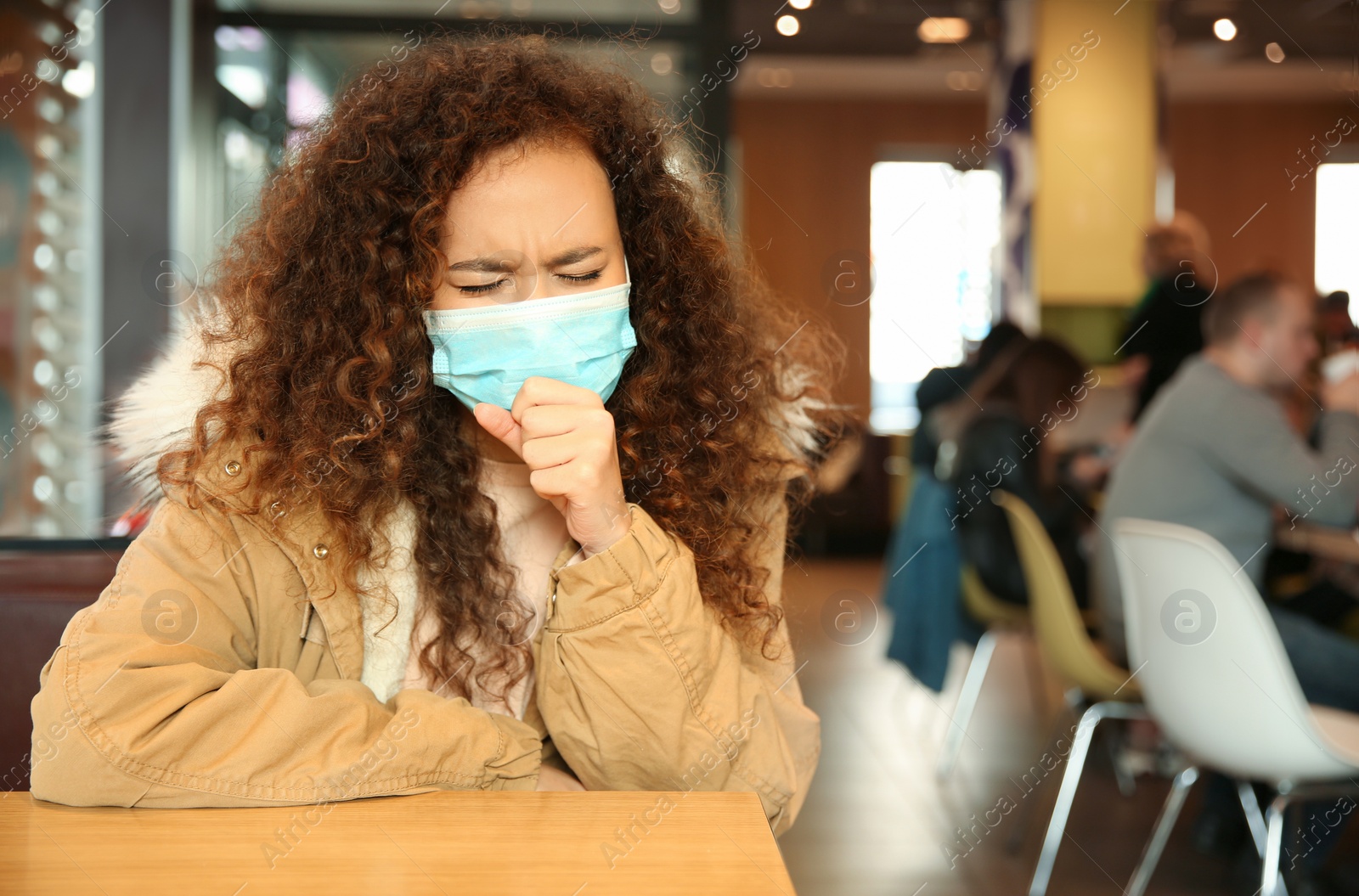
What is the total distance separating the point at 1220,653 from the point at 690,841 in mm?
1428

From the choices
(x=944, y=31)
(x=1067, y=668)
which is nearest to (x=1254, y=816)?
(x=1067, y=668)

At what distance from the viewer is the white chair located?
1.83 metres

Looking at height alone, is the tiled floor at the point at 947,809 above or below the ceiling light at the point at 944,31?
below

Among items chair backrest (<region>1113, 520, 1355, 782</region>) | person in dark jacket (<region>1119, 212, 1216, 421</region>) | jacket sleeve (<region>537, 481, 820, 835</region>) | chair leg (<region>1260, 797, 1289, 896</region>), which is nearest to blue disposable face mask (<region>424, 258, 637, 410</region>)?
jacket sleeve (<region>537, 481, 820, 835</region>)

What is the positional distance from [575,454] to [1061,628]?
1766 mm

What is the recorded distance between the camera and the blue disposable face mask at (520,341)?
1092mm

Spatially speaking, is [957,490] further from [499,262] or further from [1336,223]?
[1336,223]

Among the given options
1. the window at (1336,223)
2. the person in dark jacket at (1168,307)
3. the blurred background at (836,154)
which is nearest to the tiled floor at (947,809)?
the person in dark jacket at (1168,307)

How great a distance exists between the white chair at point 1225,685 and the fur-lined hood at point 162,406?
1.56 m

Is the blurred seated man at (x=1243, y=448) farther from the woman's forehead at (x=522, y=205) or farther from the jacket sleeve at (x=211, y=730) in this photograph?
the jacket sleeve at (x=211, y=730)

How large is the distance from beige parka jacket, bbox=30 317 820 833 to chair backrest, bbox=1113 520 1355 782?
996 millimetres

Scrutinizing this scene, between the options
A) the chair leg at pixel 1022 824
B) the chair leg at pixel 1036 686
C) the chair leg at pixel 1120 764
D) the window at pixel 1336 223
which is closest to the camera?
the chair leg at pixel 1022 824

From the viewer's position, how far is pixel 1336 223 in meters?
8.16

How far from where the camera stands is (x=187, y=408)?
114 centimetres
